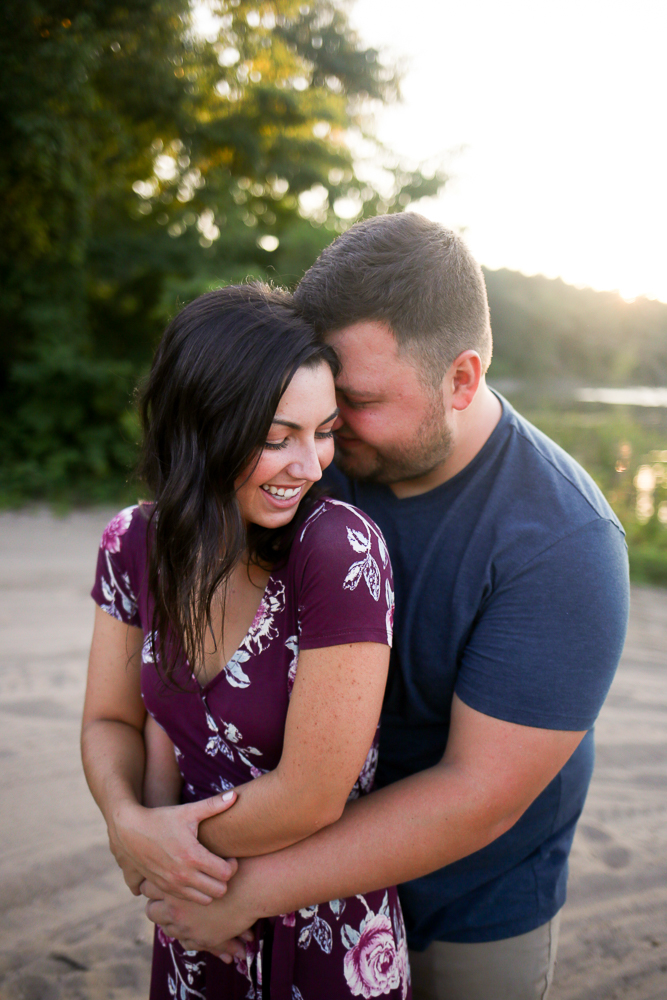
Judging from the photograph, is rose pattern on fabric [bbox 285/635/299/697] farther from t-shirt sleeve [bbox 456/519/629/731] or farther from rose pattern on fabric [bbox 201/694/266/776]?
t-shirt sleeve [bbox 456/519/629/731]

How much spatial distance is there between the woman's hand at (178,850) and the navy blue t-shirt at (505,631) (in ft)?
1.96

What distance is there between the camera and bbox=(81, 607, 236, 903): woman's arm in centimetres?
143

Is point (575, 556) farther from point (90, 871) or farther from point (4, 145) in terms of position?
point (4, 145)

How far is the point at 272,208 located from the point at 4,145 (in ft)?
13.0

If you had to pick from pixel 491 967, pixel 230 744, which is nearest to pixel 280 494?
pixel 230 744

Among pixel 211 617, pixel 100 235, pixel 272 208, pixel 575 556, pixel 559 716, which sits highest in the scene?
pixel 272 208

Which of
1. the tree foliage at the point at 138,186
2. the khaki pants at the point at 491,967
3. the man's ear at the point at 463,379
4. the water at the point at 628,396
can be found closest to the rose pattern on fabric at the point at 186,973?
the khaki pants at the point at 491,967

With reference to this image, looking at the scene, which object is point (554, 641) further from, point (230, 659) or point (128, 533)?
point (128, 533)

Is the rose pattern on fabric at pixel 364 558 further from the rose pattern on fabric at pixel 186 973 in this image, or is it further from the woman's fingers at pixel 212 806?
the rose pattern on fabric at pixel 186 973

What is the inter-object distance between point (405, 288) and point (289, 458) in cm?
61

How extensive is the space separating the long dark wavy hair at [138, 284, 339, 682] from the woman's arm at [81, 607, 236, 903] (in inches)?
9.3

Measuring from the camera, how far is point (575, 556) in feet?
5.16

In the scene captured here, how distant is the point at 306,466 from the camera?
4.78ft

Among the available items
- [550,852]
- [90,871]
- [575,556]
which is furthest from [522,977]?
[90,871]
